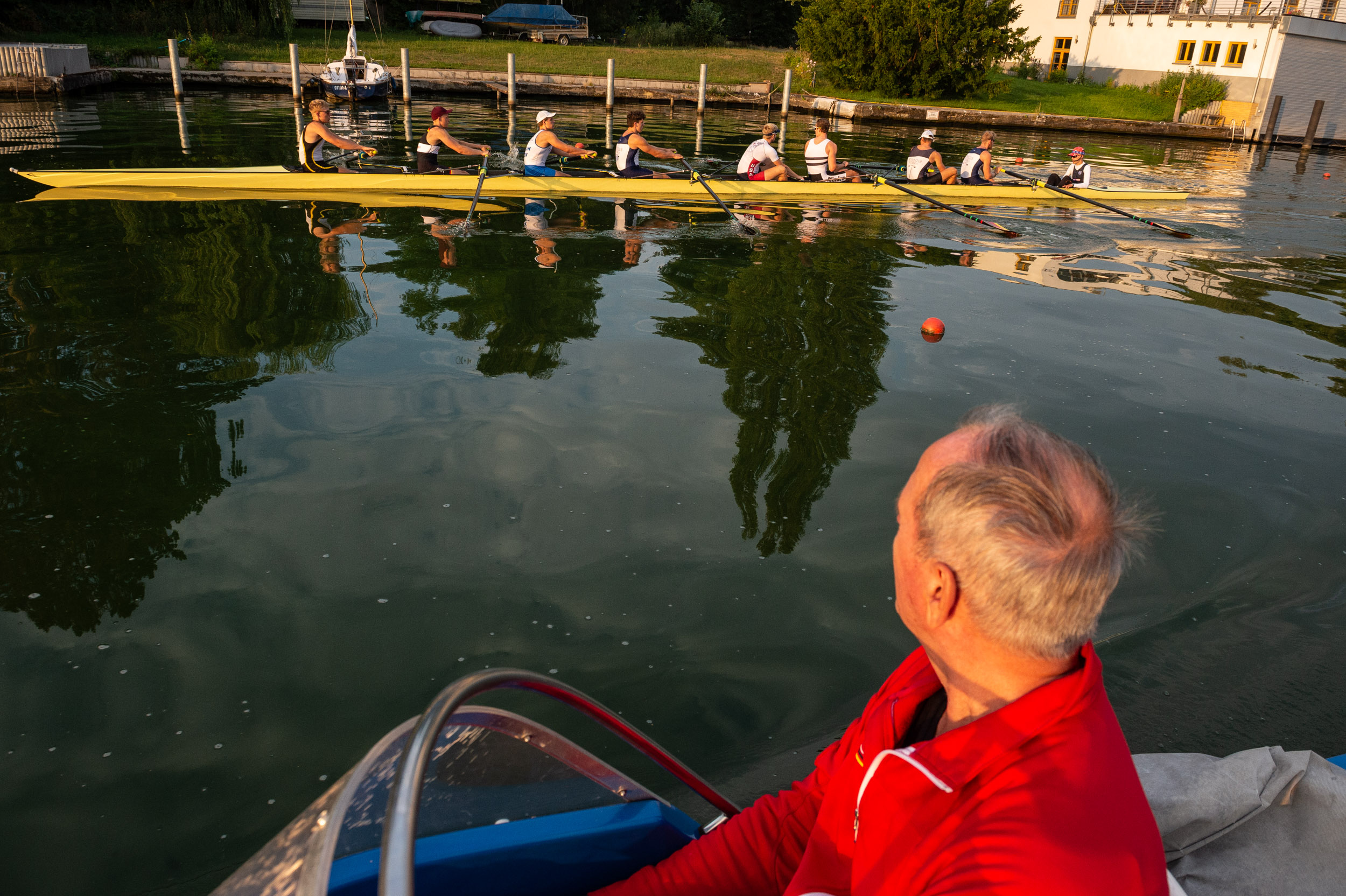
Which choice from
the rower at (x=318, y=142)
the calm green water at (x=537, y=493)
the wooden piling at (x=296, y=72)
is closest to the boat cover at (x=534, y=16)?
the wooden piling at (x=296, y=72)

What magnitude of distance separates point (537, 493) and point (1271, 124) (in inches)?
1466

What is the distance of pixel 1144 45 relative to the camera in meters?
36.6

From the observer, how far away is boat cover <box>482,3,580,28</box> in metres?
41.1

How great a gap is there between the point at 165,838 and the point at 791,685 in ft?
7.54

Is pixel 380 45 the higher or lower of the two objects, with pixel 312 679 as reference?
higher

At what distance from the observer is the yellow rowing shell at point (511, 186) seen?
11.6m

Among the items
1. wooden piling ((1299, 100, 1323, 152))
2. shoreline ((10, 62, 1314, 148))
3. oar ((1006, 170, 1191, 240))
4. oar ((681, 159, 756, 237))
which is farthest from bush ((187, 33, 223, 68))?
wooden piling ((1299, 100, 1323, 152))

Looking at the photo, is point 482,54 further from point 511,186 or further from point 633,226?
point 633,226

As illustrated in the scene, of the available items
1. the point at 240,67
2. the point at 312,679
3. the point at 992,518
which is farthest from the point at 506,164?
the point at 240,67

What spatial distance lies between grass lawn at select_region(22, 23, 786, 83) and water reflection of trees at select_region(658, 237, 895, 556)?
22.2 m

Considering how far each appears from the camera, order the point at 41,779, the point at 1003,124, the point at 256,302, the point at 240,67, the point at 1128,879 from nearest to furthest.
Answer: the point at 1128,879, the point at 41,779, the point at 256,302, the point at 240,67, the point at 1003,124

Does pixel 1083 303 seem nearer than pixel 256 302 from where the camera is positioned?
No

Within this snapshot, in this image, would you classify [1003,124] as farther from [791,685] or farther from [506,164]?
[791,685]

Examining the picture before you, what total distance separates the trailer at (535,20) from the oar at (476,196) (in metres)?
32.0
